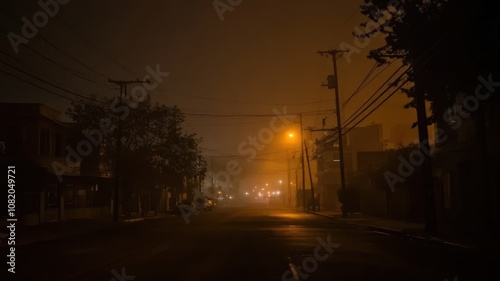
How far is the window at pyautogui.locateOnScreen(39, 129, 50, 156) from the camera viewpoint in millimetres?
37062

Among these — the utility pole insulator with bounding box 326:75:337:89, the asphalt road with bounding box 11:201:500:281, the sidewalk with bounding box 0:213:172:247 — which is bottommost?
the asphalt road with bounding box 11:201:500:281

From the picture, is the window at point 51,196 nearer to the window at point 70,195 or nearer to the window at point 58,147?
the window at point 58,147

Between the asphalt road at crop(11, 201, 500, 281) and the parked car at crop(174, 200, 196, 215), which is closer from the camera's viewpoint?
the asphalt road at crop(11, 201, 500, 281)

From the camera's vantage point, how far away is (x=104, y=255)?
17625 mm

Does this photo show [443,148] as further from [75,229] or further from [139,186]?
[139,186]

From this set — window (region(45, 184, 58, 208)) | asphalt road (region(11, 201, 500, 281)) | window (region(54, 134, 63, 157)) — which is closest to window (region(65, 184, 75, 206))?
window (region(45, 184, 58, 208))

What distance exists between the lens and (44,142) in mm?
37500

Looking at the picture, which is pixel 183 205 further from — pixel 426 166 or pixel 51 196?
pixel 426 166

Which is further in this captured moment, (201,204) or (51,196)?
(201,204)

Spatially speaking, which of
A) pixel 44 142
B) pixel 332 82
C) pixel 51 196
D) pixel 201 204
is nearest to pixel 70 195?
pixel 51 196

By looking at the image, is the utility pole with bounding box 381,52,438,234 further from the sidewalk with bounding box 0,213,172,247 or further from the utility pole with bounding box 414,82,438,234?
the sidewalk with bounding box 0,213,172,247

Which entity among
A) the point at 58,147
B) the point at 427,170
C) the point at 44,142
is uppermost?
the point at 44,142

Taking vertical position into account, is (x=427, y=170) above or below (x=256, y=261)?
above

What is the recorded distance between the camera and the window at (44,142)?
37062 millimetres
